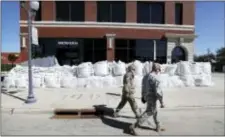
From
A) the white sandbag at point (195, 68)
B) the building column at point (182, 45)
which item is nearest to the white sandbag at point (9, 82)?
the white sandbag at point (195, 68)

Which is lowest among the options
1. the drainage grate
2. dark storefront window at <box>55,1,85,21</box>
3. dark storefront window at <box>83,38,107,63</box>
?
the drainage grate

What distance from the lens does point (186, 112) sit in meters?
10.3

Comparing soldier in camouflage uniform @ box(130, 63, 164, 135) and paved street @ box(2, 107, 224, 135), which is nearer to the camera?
soldier in camouflage uniform @ box(130, 63, 164, 135)

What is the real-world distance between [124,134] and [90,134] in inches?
31.6

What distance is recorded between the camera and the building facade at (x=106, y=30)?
111 ft

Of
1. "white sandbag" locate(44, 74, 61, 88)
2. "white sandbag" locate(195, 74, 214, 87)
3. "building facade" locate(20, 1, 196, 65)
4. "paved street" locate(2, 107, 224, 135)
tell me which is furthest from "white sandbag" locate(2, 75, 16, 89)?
"building facade" locate(20, 1, 196, 65)

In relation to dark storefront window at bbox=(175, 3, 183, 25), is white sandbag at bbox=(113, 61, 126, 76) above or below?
below

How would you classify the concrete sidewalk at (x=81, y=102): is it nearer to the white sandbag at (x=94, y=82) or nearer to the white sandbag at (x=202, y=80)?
the white sandbag at (x=94, y=82)

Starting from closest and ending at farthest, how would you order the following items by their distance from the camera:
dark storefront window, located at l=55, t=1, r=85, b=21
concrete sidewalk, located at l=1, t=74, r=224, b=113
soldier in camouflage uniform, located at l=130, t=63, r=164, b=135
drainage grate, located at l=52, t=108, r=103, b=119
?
soldier in camouflage uniform, located at l=130, t=63, r=164, b=135
drainage grate, located at l=52, t=108, r=103, b=119
concrete sidewalk, located at l=1, t=74, r=224, b=113
dark storefront window, located at l=55, t=1, r=85, b=21

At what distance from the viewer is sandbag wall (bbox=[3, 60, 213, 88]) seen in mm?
17734

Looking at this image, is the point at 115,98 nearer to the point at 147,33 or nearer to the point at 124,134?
the point at 124,134

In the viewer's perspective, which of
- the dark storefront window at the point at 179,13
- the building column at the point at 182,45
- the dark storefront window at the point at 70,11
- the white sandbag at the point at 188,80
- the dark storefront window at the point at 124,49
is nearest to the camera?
the white sandbag at the point at 188,80

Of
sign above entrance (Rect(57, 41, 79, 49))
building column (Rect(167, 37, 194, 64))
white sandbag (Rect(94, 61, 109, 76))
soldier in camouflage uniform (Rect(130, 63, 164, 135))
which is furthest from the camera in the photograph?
building column (Rect(167, 37, 194, 64))

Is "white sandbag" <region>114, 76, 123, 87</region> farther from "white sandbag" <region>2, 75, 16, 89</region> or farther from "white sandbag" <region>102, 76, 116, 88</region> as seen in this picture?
"white sandbag" <region>2, 75, 16, 89</region>
